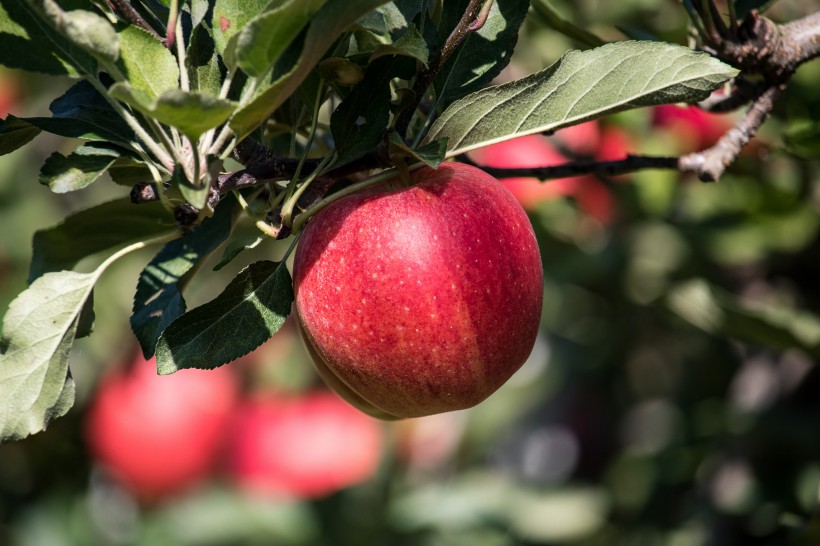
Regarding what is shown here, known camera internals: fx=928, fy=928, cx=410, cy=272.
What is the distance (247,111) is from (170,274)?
23 centimetres

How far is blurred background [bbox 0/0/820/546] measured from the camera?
1298mm

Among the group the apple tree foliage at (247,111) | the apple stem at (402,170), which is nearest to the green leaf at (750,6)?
the apple tree foliage at (247,111)

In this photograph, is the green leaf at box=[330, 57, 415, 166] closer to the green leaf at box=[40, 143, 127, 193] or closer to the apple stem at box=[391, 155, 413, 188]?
the apple stem at box=[391, 155, 413, 188]

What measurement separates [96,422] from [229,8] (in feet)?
5.73

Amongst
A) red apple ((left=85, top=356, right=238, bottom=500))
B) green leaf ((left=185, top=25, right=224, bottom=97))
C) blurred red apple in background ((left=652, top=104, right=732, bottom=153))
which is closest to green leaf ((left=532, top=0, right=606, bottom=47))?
green leaf ((left=185, top=25, right=224, bottom=97))

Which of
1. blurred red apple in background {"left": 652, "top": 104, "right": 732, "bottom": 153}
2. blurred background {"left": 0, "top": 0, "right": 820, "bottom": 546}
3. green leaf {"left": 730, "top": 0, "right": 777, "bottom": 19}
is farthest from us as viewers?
blurred red apple in background {"left": 652, "top": 104, "right": 732, "bottom": 153}

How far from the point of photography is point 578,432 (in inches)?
95.2

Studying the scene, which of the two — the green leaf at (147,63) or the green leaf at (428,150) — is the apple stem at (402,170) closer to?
the green leaf at (428,150)

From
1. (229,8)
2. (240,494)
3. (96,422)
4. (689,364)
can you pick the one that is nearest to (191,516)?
(240,494)

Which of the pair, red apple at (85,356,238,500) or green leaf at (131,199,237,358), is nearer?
green leaf at (131,199,237,358)

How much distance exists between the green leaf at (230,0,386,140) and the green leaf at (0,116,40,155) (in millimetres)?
183

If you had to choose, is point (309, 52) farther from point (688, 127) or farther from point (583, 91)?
point (688, 127)

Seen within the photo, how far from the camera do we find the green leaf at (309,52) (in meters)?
0.50

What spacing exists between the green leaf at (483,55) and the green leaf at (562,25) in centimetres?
16
